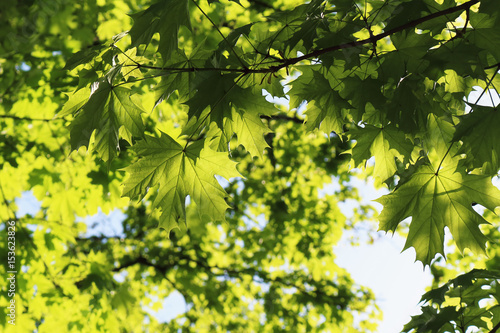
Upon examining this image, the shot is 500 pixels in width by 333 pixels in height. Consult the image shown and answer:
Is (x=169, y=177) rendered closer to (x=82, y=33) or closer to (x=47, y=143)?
(x=82, y=33)

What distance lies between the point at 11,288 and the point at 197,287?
285 centimetres

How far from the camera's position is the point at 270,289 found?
719 centimetres

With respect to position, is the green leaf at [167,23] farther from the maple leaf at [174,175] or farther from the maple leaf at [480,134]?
the maple leaf at [480,134]

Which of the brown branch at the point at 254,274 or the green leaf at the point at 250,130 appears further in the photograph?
the brown branch at the point at 254,274

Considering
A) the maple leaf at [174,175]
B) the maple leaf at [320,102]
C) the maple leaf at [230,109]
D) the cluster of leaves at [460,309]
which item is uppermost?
the maple leaf at [320,102]

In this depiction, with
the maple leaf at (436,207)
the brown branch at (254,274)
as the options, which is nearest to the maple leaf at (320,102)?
the maple leaf at (436,207)

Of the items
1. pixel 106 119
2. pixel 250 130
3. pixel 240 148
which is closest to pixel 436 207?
pixel 250 130

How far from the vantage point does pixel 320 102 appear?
1932mm

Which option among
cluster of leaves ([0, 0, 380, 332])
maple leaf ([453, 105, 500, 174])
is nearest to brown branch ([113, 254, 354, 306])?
cluster of leaves ([0, 0, 380, 332])

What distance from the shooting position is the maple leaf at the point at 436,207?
1.81 metres

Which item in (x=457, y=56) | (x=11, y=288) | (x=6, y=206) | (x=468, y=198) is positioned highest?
(x=6, y=206)

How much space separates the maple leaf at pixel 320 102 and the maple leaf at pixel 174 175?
19.5 inches

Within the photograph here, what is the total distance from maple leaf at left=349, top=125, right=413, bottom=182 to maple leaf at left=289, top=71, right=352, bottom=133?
0.13m

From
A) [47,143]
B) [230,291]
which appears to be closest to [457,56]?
[47,143]
